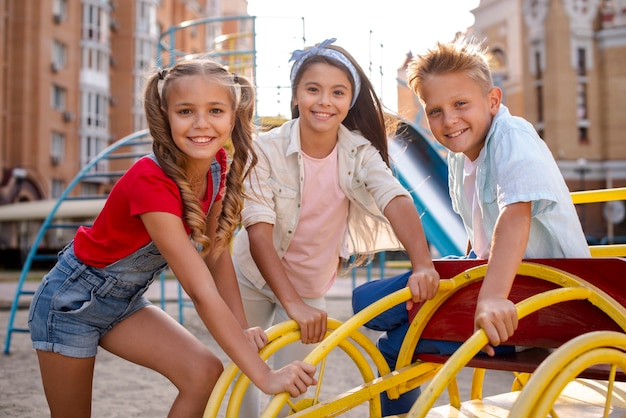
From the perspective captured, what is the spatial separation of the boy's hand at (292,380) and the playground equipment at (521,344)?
2cm

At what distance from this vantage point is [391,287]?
2.26 meters

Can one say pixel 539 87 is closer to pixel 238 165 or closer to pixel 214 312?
pixel 238 165

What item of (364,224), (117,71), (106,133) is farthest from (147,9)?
(364,224)

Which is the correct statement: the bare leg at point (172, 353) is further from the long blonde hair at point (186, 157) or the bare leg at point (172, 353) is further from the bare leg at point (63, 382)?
the long blonde hair at point (186, 157)

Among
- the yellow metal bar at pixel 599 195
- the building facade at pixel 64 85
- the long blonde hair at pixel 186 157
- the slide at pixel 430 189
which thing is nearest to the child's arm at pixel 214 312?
the long blonde hair at pixel 186 157

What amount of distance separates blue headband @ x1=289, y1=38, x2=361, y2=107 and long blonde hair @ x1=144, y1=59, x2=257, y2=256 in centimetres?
40

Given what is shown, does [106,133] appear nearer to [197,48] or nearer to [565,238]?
[197,48]

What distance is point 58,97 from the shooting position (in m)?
27.3

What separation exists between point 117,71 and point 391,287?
31363 millimetres

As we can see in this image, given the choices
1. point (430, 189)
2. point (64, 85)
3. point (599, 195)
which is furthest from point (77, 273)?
point (64, 85)

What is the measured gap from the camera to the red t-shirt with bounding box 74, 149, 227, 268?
1895 millimetres

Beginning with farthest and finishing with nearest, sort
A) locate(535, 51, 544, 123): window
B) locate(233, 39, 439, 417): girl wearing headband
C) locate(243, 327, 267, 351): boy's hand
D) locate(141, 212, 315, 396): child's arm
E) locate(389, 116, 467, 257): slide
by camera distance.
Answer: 1. locate(535, 51, 544, 123): window
2. locate(389, 116, 467, 257): slide
3. locate(233, 39, 439, 417): girl wearing headband
4. locate(243, 327, 267, 351): boy's hand
5. locate(141, 212, 315, 396): child's arm

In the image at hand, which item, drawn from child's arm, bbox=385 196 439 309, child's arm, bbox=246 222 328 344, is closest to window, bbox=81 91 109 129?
child's arm, bbox=246 222 328 344

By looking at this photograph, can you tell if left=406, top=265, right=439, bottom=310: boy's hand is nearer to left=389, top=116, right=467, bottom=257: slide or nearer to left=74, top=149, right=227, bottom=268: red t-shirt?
left=74, top=149, right=227, bottom=268: red t-shirt
